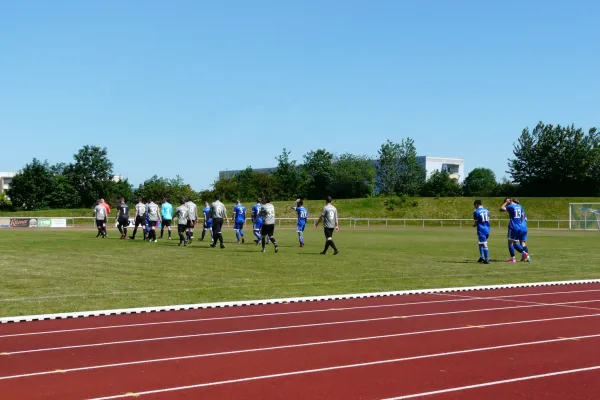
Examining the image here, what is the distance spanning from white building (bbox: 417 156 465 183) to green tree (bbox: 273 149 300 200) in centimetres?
3655

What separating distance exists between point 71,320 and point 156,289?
3.51 m

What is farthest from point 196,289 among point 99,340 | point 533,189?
point 533,189

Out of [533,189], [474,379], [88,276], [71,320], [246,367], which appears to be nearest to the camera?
[474,379]

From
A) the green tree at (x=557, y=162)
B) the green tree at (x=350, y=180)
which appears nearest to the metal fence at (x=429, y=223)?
the green tree at (x=557, y=162)

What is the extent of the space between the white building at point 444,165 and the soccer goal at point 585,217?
71.1m

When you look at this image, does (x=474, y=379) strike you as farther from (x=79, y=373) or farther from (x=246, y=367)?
(x=79, y=373)

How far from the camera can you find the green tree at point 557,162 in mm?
82938

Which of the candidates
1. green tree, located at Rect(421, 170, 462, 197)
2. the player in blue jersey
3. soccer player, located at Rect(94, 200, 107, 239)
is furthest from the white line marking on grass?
green tree, located at Rect(421, 170, 462, 197)

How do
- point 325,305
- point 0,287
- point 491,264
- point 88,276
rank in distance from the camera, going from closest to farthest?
point 325,305 → point 0,287 → point 88,276 → point 491,264

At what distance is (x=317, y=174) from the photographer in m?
106

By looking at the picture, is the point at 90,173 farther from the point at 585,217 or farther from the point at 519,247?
the point at 519,247

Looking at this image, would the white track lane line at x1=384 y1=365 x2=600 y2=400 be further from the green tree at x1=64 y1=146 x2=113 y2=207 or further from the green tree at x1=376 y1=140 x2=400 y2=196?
the green tree at x1=376 y1=140 x2=400 y2=196

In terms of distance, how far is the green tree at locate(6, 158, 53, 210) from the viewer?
8181 cm

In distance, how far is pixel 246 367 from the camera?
6.97 m
